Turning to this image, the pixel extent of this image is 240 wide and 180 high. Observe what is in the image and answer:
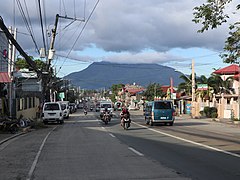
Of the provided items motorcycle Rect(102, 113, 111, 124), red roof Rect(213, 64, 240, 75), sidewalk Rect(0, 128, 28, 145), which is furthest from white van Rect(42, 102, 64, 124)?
red roof Rect(213, 64, 240, 75)

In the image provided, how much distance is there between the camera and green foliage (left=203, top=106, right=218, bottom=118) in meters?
50.1

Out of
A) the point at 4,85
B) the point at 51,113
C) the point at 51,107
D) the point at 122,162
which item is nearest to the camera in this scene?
the point at 122,162

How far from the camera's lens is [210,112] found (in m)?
51.7

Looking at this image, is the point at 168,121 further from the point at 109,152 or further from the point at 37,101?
the point at 37,101

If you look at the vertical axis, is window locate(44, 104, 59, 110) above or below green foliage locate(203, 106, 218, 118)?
above

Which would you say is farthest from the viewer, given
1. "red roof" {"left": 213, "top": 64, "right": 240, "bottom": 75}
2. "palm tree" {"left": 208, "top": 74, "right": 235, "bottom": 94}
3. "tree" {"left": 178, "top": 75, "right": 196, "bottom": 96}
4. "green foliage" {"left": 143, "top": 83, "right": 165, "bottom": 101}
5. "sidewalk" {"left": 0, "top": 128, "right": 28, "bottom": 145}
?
"green foliage" {"left": 143, "top": 83, "right": 165, "bottom": 101}

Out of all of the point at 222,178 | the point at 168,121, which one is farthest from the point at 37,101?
the point at 222,178

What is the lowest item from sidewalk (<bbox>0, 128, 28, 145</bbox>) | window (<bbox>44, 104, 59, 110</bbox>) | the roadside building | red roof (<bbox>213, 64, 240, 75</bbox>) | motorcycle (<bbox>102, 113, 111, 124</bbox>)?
sidewalk (<bbox>0, 128, 28, 145</bbox>)

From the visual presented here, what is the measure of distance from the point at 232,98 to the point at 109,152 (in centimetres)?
4108

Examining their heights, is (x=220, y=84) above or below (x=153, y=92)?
below

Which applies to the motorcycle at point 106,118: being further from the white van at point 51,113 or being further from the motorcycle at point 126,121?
the motorcycle at point 126,121

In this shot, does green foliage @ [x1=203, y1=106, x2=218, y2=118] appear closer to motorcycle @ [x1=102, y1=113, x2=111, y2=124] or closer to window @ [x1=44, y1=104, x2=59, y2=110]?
motorcycle @ [x1=102, y1=113, x2=111, y2=124]

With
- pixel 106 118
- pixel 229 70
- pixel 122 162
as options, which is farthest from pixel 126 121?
pixel 229 70

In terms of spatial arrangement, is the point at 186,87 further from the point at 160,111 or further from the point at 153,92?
the point at 160,111
